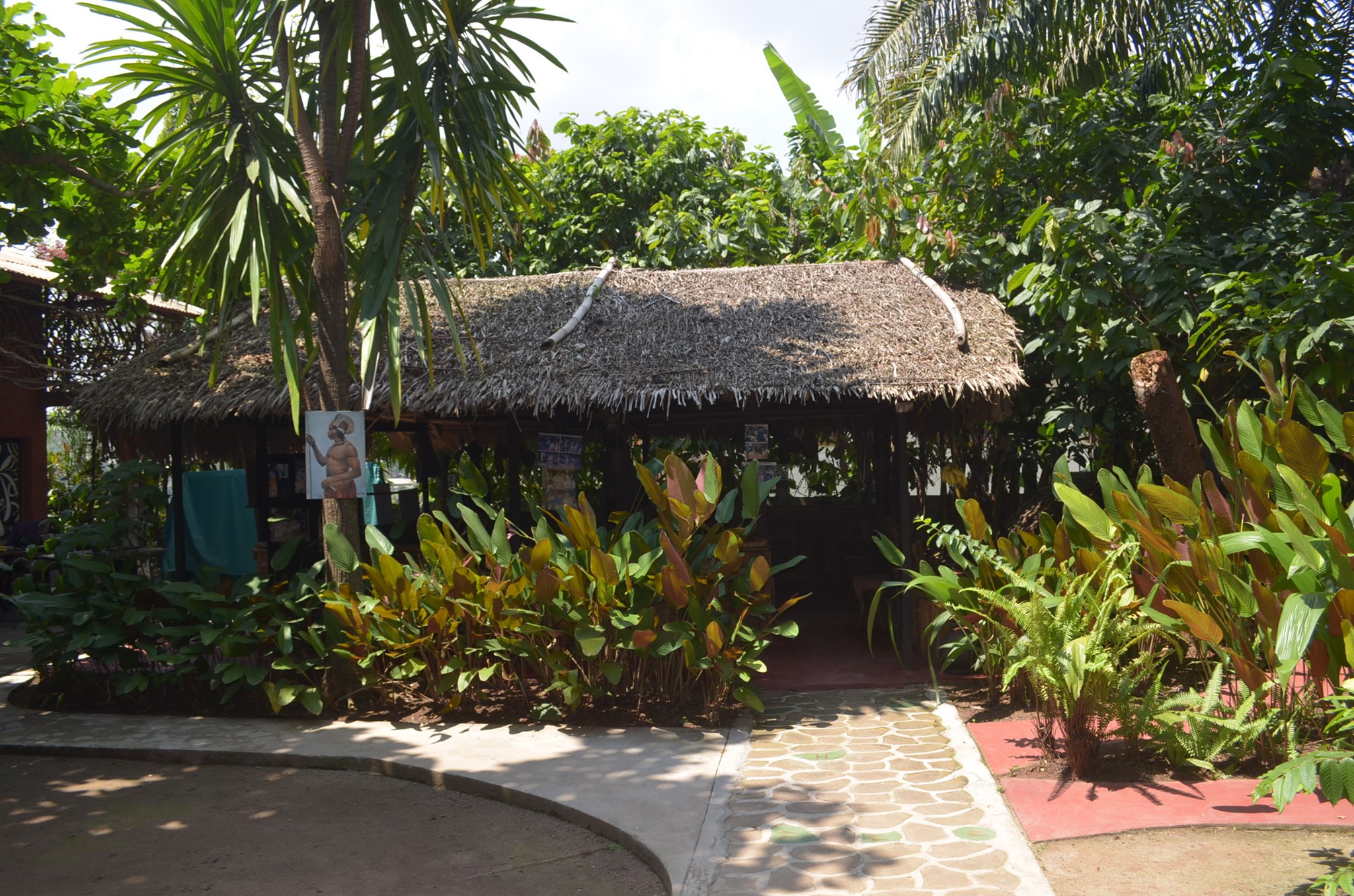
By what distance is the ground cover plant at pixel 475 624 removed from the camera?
584cm

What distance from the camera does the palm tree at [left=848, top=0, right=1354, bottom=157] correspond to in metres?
8.19

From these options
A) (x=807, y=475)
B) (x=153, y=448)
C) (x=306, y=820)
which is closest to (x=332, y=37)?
(x=306, y=820)

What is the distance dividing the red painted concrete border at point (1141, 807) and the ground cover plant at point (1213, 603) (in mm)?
150

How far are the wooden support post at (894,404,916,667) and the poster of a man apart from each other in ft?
12.2

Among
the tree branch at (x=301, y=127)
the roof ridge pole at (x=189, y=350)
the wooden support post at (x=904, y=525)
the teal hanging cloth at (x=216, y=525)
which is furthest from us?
the teal hanging cloth at (x=216, y=525)

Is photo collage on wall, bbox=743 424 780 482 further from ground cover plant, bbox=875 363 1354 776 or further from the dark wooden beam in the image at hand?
the dark wooden beam

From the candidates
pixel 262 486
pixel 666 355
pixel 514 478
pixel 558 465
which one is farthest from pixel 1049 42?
pixel 262 486

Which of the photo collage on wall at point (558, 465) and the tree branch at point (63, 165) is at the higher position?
the tree branch at point (63, 165)

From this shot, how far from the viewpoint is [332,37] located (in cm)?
611

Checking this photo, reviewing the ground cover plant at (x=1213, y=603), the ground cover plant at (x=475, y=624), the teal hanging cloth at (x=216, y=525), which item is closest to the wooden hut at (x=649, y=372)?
the teal hanging cloth at (x=216, y=525)

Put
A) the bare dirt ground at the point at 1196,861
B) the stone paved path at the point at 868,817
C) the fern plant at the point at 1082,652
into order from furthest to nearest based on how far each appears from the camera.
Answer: the fern plant at the point at 1082,652 < the stone paved path at the point at 868,817 < the bare dirt ground at the point at 1196,861

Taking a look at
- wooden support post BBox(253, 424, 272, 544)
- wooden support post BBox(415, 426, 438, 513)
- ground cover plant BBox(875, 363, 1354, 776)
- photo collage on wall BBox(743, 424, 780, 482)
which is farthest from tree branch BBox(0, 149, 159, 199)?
ground cover plant BBox(875, 363, 1354, 776)

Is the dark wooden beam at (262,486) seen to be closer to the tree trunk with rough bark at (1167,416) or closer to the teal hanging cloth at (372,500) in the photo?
the teal hanging cloth at (372,500)

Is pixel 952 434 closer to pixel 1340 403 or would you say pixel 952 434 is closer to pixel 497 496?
pixel 1340 403
